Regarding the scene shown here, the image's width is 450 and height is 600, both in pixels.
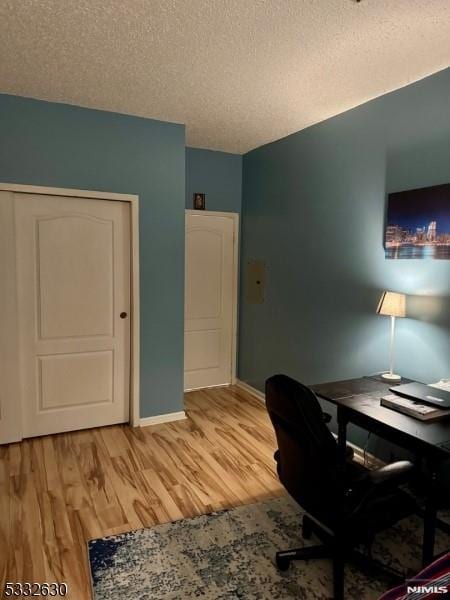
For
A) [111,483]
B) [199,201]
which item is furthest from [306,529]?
[199,201]

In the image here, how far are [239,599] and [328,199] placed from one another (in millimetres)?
2824

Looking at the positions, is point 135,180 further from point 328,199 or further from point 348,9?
point 348,9

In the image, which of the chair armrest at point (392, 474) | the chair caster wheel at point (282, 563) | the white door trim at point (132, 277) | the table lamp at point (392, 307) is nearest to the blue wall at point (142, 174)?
the white door trim at point (132, 277)

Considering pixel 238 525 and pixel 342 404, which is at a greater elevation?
pixel 342 404

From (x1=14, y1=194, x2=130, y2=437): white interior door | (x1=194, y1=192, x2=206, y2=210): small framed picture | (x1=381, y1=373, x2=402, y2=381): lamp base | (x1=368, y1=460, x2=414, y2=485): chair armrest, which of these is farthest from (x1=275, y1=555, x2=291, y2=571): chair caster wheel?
(x1=194, y1=192, x2=206, y2=210): small framed picture

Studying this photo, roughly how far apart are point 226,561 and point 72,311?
2.21 m

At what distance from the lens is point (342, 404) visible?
225 centimetres

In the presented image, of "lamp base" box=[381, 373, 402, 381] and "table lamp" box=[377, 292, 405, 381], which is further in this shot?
"lamp base" box=[381, 373, 402, 381]

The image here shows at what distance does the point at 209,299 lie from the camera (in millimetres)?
4508

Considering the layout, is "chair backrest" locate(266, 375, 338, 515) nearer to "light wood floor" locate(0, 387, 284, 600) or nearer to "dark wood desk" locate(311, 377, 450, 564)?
"dark wood desk" locate(311, 377, 450, 564)

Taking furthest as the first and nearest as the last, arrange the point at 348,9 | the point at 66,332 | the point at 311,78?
1. the point at 66,332
2. the point at 311,78
3. the point at 348,9

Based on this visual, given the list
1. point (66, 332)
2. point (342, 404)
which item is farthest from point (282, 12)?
point (66, 332)

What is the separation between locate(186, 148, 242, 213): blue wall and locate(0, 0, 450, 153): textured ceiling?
998 mm

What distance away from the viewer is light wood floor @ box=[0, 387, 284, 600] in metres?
2.02
